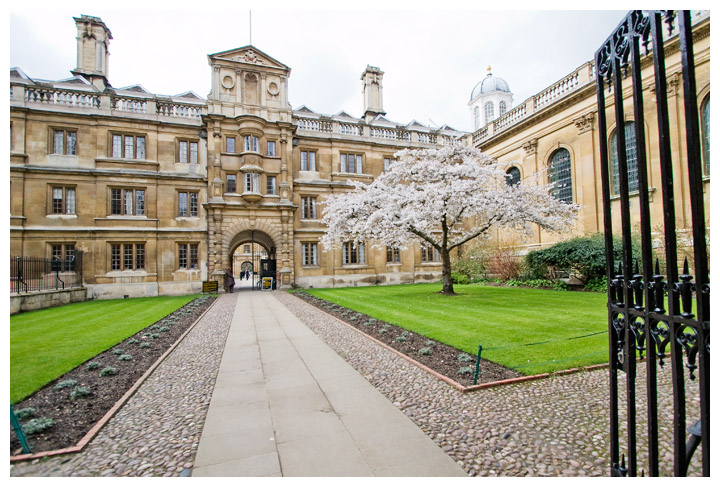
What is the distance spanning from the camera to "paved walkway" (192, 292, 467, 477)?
3078 mm

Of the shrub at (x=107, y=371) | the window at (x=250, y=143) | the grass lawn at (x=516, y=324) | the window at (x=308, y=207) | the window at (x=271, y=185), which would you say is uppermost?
the window at (x=250, y=143)

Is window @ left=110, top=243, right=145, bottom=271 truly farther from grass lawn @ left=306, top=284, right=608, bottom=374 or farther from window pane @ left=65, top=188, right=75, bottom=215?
grass lawn @ left=306, top=284, right=608, bottom=374

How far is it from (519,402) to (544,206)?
1206cm

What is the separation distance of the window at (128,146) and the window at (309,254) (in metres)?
11.3

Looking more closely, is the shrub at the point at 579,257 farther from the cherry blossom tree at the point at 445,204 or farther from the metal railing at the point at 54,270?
the metal railing at the point at 54,270

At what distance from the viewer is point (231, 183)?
23500mm

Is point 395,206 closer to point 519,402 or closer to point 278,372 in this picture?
point 278,372

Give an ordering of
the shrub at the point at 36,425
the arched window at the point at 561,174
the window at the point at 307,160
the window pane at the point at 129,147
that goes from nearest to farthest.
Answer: the shrub at the point at 36,425 < the arched window at the point at 561,174 < the window pane at the point at 129,147 < the window at the point at 307,160

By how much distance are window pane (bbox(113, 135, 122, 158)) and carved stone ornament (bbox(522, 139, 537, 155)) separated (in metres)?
25.0

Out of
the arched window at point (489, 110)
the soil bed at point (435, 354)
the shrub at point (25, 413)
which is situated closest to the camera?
the shrub at point (25, 413)

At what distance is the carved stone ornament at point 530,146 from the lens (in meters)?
23.3

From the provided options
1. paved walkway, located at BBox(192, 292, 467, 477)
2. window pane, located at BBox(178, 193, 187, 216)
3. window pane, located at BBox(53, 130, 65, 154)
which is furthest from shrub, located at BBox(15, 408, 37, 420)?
window pane, located at BBox(53, 130, 65, 154)

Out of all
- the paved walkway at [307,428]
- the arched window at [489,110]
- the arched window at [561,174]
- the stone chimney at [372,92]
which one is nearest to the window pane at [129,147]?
the stone chimney at [372,92]

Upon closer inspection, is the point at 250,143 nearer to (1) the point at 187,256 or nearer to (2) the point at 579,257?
(1) the point at 187,256
